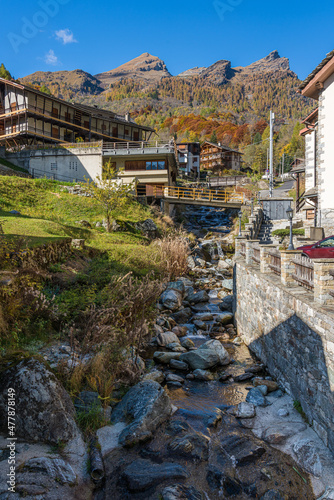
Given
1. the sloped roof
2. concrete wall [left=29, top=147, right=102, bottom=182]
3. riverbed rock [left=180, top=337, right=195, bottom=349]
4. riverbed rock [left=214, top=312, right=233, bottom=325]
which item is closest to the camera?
riverbed rock [left=180, top=337, right=195, bottom=349]

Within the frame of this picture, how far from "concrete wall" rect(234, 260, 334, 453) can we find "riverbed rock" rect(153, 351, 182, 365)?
276 centimetres

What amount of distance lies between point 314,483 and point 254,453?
109cm

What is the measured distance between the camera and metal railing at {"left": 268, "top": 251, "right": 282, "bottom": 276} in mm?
8992

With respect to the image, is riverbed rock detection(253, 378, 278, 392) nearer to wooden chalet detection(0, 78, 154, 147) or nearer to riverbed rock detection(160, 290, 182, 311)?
riverbed rock detection(160, 290, 182, 311)

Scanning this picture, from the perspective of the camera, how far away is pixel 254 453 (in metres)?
6.06

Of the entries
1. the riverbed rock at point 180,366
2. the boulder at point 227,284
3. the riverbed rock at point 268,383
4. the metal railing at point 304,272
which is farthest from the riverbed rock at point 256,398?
the boulder at point 227,284

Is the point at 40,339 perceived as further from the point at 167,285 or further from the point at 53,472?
the point at 167,285

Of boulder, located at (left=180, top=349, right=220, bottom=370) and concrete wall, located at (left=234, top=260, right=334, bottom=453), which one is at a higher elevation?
concrete wall, located at (left=234, top=260, right=334, bottom=453)

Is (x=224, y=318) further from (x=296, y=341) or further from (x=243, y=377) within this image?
(x=296, y=341)

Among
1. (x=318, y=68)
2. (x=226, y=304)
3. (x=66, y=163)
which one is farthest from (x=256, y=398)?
(x=66, y=163)

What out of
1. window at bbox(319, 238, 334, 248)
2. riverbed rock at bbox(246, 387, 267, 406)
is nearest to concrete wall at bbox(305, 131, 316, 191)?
window at bbox(319, 238, 334, 248)

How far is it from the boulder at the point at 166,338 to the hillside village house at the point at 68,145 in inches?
896

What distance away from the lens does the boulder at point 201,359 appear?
31.5 ft

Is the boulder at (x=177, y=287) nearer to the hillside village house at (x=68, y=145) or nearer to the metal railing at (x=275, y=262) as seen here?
the metal railing at (x=275, y=262)
